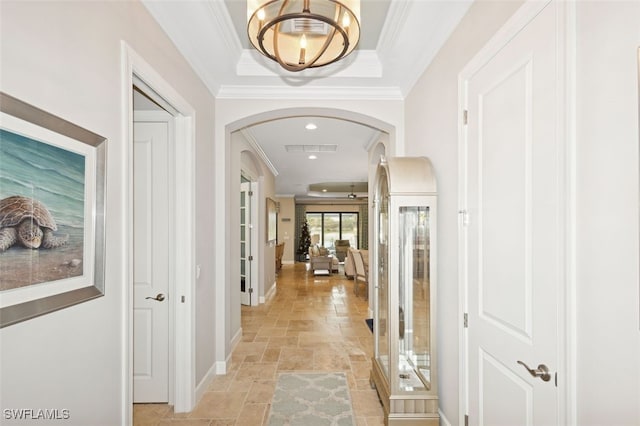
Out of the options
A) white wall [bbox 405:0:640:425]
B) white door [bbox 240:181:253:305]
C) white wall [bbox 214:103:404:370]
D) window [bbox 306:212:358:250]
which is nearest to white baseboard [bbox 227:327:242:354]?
white wall [bbox 214:103:404:370]

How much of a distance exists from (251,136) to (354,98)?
218 centimetres

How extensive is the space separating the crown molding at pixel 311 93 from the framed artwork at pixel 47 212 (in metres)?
2.08

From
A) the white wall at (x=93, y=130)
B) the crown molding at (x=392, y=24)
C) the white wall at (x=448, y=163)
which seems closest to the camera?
the white wall at (x=93, y=130)

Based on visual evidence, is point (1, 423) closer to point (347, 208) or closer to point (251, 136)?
point (251, 136)

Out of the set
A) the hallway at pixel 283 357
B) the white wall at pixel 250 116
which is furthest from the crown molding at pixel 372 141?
the hallway at pixel 283 357

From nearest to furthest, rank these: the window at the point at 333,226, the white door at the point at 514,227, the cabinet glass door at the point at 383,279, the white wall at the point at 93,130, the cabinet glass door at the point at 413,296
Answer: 1. the white wall at the point at 93,130
2. the white door at the point at 514,227
3. the cabinet glass door at the point at 413,296
4. the cabinet glass door at the point at 383,279
5. the window at the point at 333,226

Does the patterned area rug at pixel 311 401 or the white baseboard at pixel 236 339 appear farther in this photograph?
the white baseboard at pixel 236 339

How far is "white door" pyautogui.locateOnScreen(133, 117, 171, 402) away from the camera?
2.69m

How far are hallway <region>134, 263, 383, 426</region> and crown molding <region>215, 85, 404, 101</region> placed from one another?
282 centimetres

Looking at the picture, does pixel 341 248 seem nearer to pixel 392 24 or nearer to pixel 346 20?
pixel 392 24

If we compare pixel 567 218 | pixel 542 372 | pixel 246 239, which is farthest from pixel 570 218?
pixel 246 239

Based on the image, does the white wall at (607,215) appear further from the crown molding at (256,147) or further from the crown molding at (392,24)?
the crown molding at (256,147)

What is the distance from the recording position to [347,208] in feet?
49.7

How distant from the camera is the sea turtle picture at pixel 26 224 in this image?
39.6 inches
